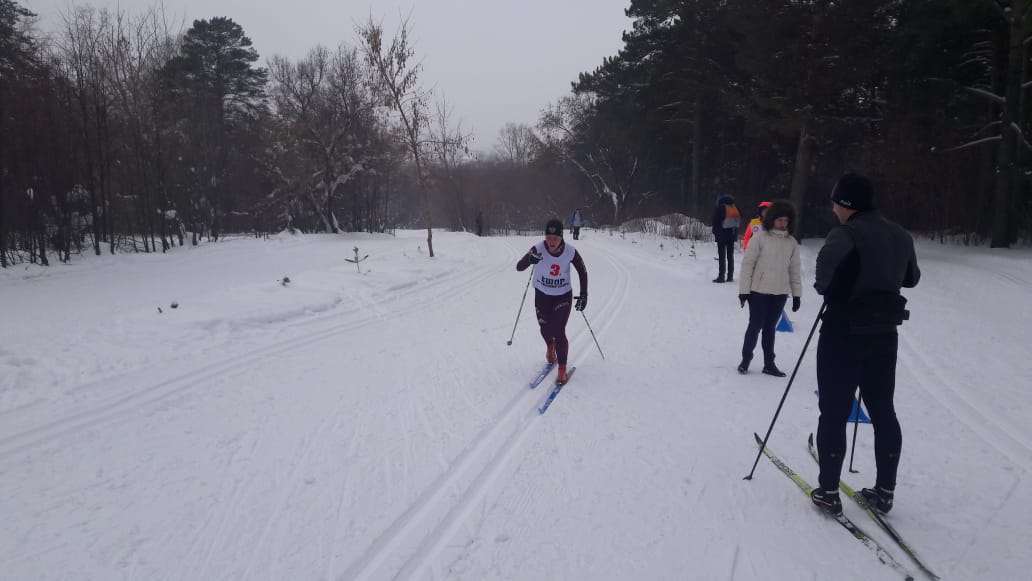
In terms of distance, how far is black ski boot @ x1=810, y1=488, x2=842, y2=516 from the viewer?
3.21 metres

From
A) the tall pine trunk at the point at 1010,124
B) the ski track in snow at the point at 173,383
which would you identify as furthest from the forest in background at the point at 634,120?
the ski track in snow at the point at 173,383

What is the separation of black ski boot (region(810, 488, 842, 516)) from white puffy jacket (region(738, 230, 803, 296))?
3038mm

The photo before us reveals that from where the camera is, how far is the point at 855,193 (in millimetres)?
3078

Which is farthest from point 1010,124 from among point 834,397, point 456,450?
point 456,450

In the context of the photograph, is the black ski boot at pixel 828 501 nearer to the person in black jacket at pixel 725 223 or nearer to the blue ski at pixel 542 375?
the blue ski at pixel 542 375

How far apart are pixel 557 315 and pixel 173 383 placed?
4445 mm

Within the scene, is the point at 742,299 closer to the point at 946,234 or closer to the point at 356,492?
the point at 356,492

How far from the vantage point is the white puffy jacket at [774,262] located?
5926 millimetres

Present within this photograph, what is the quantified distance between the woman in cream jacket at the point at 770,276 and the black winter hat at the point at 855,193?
292cm

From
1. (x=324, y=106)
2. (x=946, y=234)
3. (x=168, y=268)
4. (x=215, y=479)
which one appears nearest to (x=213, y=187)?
(x=324, y=106)

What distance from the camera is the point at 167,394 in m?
5.41

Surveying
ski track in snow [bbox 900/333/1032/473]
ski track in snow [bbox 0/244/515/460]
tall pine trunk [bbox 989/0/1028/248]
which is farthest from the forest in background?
ski track in snow [bbox 0/244/515/460]

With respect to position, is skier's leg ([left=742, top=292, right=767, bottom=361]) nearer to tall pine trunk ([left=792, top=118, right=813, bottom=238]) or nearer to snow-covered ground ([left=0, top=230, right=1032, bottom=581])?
snow-covered ground ([left=0, top=230, right=1032, bottom=581])

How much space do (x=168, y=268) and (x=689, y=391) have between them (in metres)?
16.5
